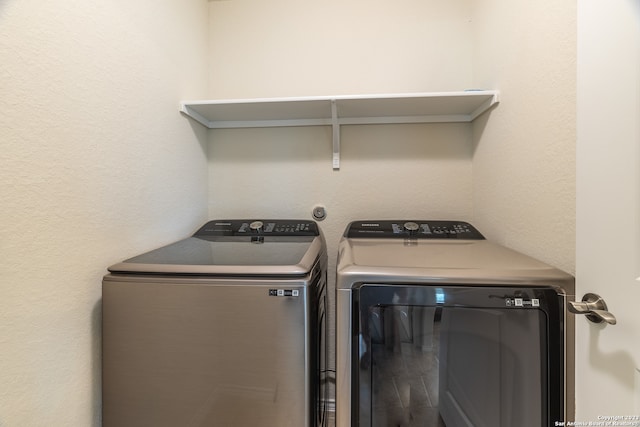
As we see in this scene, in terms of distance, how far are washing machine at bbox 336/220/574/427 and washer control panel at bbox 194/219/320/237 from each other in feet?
2.02

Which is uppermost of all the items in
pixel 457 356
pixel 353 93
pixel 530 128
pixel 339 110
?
pixel 353 93

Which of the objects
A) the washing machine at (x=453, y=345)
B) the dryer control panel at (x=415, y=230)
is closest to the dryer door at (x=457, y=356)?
the washing machine at (x=453, y=345)

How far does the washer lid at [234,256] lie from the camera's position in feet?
2.67

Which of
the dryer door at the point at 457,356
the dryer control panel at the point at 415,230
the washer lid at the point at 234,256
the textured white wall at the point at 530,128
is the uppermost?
the textured white wall at the point at 530,128

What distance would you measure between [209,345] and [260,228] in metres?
0.74

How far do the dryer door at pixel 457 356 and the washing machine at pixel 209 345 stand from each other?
18cm

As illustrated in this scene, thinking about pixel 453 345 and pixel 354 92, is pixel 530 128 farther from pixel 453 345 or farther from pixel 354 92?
pixel 354 92

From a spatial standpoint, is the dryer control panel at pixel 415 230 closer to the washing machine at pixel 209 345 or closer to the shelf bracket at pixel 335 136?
the shelf bracket at pixel 335 136

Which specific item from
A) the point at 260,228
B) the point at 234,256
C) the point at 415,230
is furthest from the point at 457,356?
the point at 260,228

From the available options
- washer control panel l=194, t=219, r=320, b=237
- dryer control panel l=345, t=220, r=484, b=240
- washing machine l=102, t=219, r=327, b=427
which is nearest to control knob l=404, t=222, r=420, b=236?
dryer control panel l=345, t=220, r=484, b=240

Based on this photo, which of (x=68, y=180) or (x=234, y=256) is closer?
(x=68, y=180)

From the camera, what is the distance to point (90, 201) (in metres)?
0.86

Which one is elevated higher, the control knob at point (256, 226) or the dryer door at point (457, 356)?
the control knob at point (256, 226)

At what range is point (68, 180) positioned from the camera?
0.79 m
